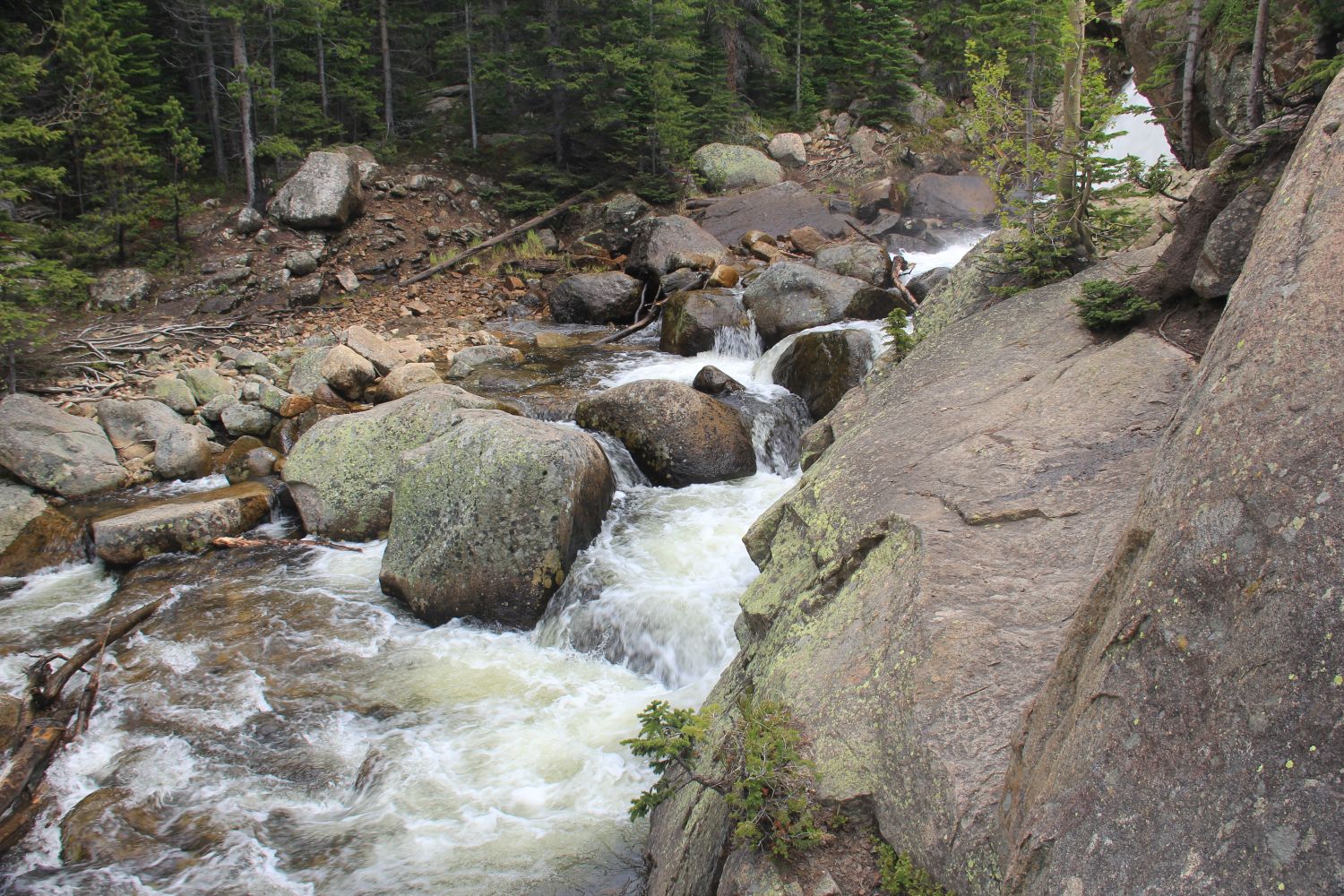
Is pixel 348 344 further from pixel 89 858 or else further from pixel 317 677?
pixel 89 858

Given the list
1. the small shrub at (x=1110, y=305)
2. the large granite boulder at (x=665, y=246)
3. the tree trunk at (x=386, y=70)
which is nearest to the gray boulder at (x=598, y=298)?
the large granite boulder at (x=665, y=246)

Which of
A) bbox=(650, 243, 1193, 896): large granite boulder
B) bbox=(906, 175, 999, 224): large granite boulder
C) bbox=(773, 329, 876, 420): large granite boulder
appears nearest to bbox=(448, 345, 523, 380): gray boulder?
bbox=(773, 329, 876, 420): large granite boulder

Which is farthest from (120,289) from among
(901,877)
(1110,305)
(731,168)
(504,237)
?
(901,877)

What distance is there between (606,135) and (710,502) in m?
18.1

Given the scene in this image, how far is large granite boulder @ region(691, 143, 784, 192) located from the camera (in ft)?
79.1

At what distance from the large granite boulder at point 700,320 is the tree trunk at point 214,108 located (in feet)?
50.2

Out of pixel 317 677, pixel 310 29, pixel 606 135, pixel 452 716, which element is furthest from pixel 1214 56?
pixel 310 29

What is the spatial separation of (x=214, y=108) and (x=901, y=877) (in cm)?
2537

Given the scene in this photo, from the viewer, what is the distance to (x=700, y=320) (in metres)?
14.3

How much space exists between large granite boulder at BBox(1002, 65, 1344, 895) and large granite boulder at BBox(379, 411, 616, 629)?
18.1ft

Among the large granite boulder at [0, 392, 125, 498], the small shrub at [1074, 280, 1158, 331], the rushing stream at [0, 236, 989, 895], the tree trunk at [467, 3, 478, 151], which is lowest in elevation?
the rushing stream at [0, 236, 989, 895]

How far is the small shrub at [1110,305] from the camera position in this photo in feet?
17.4

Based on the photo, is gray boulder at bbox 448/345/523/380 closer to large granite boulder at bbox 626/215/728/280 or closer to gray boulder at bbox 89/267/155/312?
large granite boulder at bbox 626/215/728/280

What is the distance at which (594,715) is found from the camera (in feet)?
20.0
